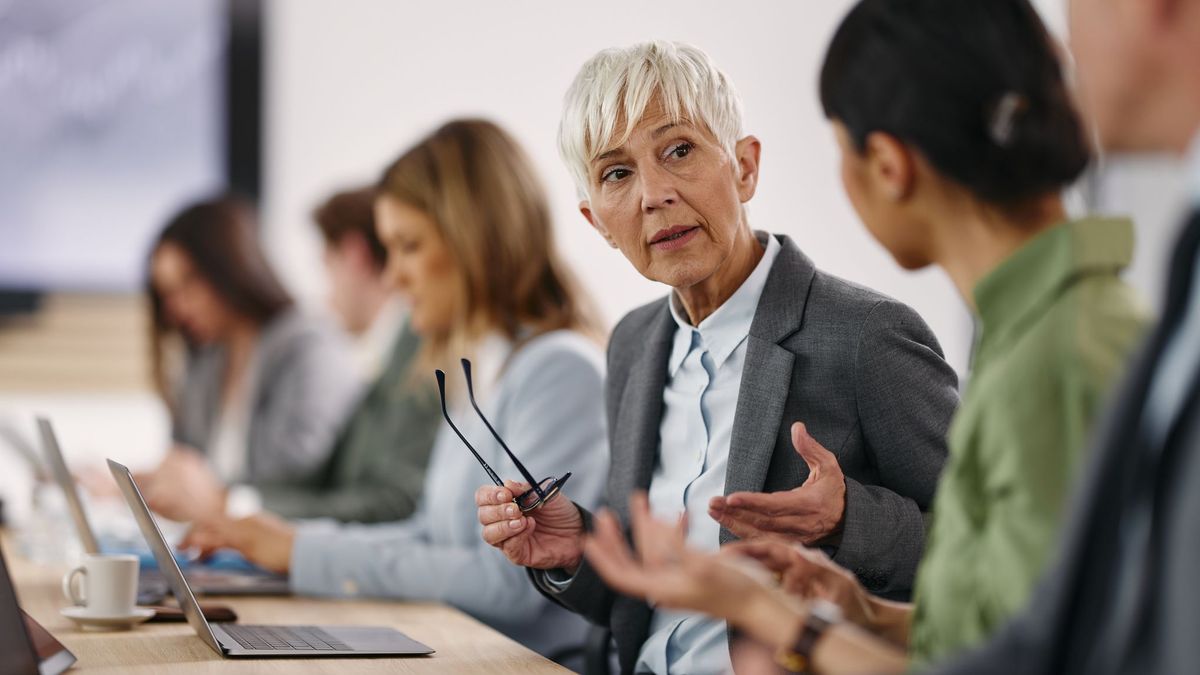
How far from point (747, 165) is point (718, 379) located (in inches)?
12.1

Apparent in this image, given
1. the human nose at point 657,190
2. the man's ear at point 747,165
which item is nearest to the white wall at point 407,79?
the man's ear at point 747,165

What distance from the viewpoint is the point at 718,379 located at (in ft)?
5.85

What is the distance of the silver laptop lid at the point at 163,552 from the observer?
1.59 meters

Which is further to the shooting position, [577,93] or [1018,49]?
[577,93]

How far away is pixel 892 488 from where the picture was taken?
163cm

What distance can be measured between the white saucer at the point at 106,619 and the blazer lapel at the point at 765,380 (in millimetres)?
848

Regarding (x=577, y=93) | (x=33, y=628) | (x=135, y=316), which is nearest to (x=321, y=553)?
(x=33, y=628)

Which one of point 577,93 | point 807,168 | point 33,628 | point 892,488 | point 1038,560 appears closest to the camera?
point 1038,560

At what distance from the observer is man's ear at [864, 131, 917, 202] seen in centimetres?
114

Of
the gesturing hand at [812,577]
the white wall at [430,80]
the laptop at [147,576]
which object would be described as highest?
the white wall at [430,80]

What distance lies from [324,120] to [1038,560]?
424cm

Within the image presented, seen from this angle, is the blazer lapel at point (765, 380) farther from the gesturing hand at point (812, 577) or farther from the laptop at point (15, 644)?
the laptop at point (15, 644)

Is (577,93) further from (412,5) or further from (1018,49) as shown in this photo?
(412,5)

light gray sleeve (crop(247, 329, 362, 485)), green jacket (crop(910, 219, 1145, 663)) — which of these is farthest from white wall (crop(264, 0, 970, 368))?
green jacket (crop(910, 219, 1145, 663))
